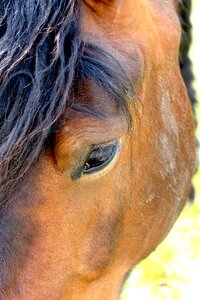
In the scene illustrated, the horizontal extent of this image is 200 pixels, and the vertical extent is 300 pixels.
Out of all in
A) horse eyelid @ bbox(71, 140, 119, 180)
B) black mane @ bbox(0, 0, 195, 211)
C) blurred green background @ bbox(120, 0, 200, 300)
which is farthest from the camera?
blurred green background @ bbox(120, 0, 200, 300)

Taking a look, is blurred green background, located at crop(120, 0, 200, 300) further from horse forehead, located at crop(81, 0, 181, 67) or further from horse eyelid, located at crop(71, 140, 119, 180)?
horse eyelid, located at crop(71, 140, 119, 180)

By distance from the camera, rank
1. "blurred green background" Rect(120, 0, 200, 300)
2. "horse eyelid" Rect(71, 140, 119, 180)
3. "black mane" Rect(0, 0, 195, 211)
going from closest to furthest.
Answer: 1. "black mane" Rect(0, 0, 195, 211)
2. "horse eyelid" Rect(71, 140, 119, 180)
3. "blurred green background" Rect(120, 0, 200, 300)

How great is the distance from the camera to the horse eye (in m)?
1.30

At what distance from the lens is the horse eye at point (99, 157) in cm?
130

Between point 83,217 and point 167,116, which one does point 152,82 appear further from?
point 83,217

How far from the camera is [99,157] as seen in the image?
1316mm

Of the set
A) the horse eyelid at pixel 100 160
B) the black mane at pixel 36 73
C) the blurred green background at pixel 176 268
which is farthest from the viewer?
the blurred green background at pixel 176 268

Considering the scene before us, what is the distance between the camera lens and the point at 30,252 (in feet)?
4.11

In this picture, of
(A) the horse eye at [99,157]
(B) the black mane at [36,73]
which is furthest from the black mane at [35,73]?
(A) the horse eye at [99,157]

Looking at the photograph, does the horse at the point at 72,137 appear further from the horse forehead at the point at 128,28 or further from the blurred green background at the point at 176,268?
the blurred green background at the point at 176,268

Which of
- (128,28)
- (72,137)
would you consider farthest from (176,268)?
(72,137)

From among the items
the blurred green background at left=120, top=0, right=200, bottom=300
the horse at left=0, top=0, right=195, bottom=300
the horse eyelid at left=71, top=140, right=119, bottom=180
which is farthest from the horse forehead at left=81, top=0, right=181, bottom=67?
the blurred green background at left=120, top=0, right=200, bottom=300

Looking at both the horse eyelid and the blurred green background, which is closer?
the horse eyelid

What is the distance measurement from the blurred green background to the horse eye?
58.4 inches
